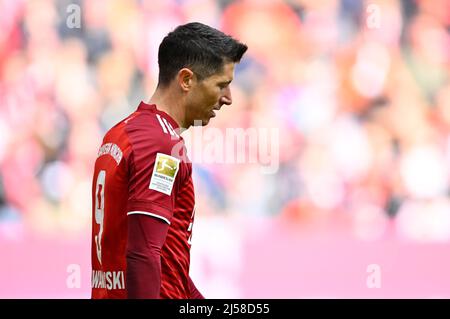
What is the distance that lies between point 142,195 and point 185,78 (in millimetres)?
404

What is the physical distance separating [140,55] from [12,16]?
1042 mm

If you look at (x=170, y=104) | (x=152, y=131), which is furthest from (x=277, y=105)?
(x=152, y=131)

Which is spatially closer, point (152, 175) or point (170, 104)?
point (152, 175)

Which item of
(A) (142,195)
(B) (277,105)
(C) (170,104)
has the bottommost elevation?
(A) (142,195)

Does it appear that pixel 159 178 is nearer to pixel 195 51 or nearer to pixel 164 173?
pixel 164 173

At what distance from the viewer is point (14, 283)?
591 cm

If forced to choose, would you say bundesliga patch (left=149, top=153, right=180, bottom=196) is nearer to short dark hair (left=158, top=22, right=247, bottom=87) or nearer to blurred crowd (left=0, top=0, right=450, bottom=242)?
short dark hair (left=158, top=22, right=247, bottom=87)

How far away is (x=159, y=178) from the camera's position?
7.20 ft

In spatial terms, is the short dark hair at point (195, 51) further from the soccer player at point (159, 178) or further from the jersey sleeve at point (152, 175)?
the jersey sleeve at point (152, 175)

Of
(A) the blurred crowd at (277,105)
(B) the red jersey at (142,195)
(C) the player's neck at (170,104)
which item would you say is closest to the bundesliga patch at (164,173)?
(B) the red jersey at (142,195)

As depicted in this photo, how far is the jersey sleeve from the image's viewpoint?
2178mm

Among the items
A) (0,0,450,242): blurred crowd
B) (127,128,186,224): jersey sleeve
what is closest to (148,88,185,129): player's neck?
(127,128,186,224): jersey sleeve

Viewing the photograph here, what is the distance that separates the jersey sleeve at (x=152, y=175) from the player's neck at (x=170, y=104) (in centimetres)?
17
